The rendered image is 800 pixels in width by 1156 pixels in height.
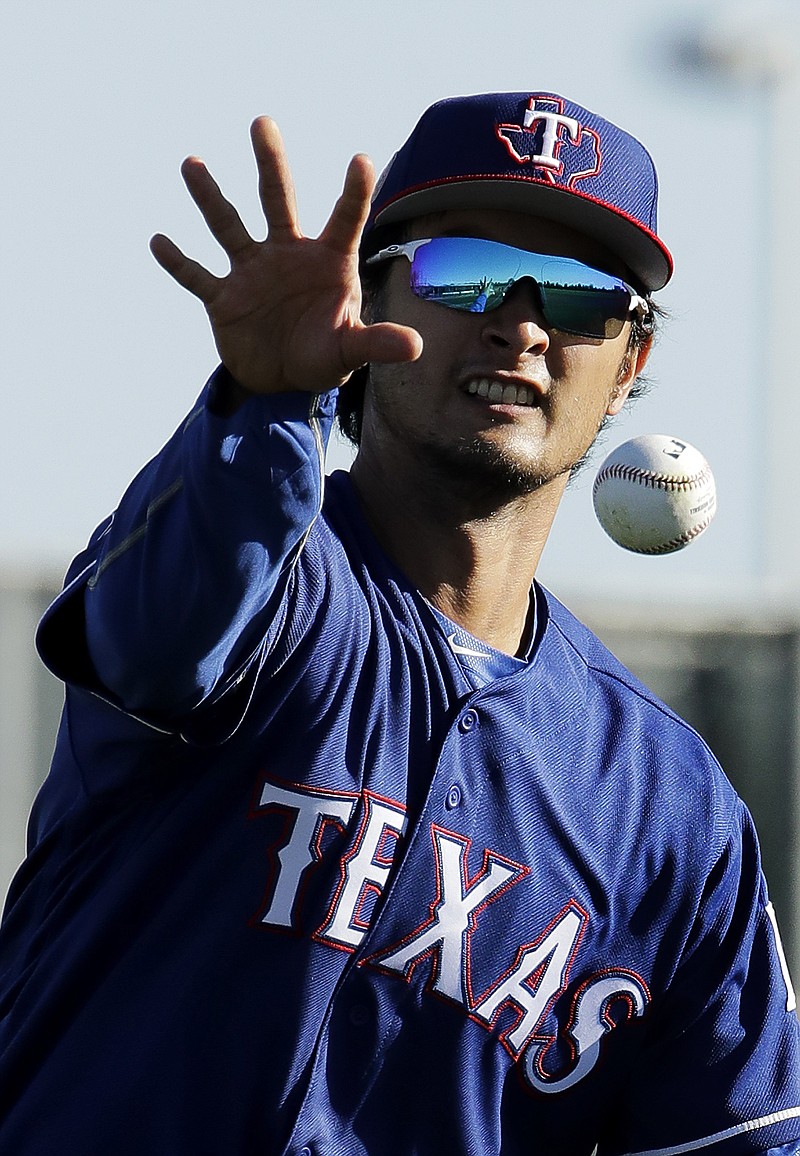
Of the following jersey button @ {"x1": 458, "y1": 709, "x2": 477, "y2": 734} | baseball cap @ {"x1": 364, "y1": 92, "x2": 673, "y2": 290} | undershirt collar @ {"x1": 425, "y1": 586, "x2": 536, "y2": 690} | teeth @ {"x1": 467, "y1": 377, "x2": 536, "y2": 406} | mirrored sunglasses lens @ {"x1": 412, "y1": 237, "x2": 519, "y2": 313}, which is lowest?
jersey button @ {"x1": 458, "y1": 709, "x2": 477, "y2": 734}

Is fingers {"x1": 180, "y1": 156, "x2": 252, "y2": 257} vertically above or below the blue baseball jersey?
above

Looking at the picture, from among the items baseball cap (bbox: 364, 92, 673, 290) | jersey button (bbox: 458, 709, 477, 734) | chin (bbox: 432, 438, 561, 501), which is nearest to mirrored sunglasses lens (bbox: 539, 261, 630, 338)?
baseball cap (bbox: 364, 92, 673, 290)

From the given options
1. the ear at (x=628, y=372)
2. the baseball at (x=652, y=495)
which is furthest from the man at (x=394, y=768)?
the baseball at (x=652, y=495)

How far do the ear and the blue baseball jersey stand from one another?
29.9 inches

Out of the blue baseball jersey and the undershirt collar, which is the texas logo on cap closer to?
the blue baseball jersey

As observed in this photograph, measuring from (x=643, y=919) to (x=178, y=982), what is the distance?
90cm

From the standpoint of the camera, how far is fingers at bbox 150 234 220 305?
7.84 feet

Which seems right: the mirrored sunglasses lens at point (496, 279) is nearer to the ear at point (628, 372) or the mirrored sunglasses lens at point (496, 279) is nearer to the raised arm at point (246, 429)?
the ear at point (628, 372)

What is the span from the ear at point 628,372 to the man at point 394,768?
0.57 ft

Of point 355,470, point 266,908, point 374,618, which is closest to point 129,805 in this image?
point 266,908

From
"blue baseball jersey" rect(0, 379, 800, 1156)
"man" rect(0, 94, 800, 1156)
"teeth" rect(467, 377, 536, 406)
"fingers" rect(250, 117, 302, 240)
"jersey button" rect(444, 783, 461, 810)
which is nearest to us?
"fingers" rect(250, 117, 302, 240)

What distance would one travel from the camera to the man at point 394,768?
2.46 metres

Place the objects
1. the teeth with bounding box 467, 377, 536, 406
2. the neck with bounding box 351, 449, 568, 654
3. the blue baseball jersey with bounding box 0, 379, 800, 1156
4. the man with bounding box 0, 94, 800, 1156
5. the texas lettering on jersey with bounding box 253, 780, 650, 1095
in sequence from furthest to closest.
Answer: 1. the neck with bounding box 351, 449, 568, 654
2. the teeth with bounding box 467, 377, 536, 406
3. the texas lettering on jersey with bounding box 253, 780, 650, 1095
4. the blue baseball jersey with bounding box 0, 379, 800, 1156
5. the man with bounding box 0, 94, 800, 1156

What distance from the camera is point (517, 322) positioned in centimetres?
327
